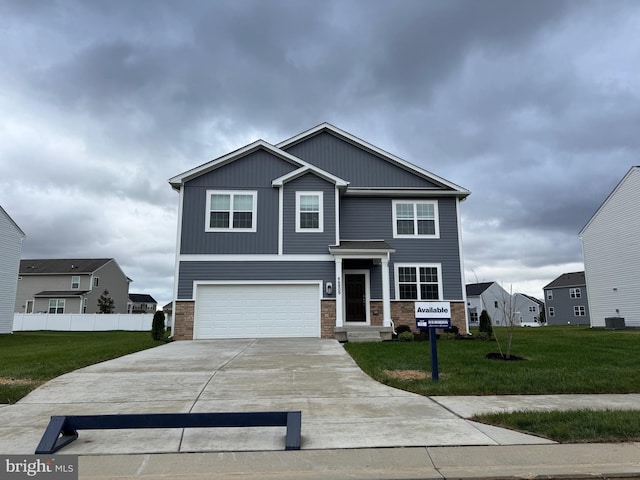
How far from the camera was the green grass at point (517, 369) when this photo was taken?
24.8 ft

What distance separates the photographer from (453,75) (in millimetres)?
15523

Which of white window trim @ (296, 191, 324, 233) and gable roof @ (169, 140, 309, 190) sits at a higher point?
gable roof @ (169, 140, 309, 190)

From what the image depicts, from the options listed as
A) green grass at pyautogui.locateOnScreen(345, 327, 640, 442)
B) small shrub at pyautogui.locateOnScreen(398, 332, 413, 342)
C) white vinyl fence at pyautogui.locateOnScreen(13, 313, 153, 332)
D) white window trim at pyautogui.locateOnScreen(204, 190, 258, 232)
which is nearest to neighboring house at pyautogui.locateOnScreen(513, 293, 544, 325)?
white vinyl fence at pyautogui.locateOnScreen(13, 313, 153, 332)

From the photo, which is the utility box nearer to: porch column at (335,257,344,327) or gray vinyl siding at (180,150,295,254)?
porch column at (335,257,344,327)

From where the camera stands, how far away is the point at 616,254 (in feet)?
→ 87.9

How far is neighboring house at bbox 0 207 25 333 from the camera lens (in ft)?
83.1

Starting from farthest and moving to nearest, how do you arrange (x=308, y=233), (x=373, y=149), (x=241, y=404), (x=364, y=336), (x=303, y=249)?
(x=373, y=149), (x=308, y=233), (x=303, y=249), (x=364, y=336), (x=241, y=404)

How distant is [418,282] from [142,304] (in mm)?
54915

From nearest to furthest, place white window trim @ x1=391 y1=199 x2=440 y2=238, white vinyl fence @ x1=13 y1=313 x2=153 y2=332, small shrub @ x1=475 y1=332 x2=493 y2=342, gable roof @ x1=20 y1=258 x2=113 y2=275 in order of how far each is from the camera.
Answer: small shrub @ x1=475 y1=332 x2=493 y2=342, white window trim @ x1=391 y1=199 x2=440 y2=238, white vinyl fence @ x1=13 y1=313 x2=153 y2=332, gable roof @ x1=20 y1=258 x2=113 y2=275

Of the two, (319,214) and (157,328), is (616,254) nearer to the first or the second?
(319,214)

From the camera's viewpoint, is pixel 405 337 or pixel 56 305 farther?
pixel 56 305

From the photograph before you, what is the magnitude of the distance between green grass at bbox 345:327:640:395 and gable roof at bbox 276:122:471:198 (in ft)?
27.3

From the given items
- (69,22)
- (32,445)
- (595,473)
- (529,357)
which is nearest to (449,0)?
(529,357)

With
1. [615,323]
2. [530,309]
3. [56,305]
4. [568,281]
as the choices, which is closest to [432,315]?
[615,323]
